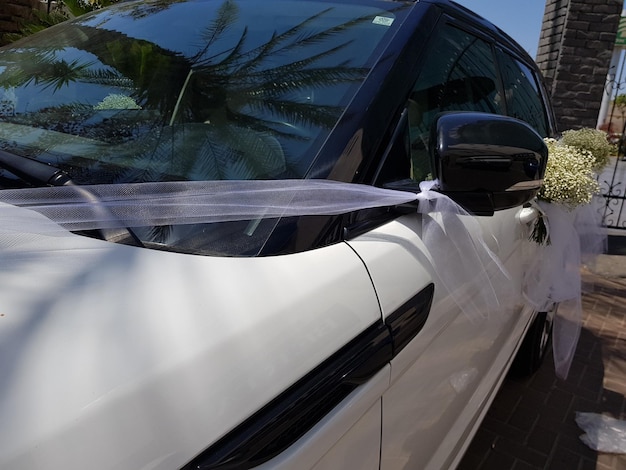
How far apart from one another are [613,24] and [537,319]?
5.73 m

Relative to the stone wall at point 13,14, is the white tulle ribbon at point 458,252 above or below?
below

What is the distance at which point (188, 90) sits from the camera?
1.63m

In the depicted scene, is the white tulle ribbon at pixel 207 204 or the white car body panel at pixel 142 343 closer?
the white car body panel at pixel 142 343

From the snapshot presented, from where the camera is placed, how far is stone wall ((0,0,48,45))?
5523 mm

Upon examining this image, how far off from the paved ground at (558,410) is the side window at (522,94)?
3.24ft

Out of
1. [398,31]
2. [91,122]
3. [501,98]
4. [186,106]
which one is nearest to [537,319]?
[501,98]

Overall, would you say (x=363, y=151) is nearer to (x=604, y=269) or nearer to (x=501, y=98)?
(x=501, y=98)

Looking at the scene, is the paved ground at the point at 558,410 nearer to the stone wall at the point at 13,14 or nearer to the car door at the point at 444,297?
the car door at the point at 444,297

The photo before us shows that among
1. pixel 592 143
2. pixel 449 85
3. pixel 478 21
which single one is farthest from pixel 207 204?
pixel 592 143

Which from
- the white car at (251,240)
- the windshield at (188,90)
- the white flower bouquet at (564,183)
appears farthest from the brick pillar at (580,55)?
the windshield at (188,90)

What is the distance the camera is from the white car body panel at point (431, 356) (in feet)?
4.04

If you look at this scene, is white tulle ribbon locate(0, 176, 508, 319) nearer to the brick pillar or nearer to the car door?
the car door

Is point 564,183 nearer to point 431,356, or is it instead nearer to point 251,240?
point 431,356

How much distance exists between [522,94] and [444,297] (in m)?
2.10
